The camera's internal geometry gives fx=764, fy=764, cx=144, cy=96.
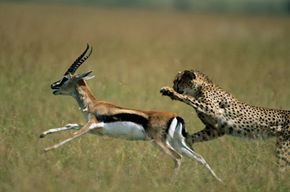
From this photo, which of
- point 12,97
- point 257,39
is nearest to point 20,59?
→ point 12,97

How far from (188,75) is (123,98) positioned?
3441 millimetres

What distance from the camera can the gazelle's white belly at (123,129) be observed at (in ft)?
27.8

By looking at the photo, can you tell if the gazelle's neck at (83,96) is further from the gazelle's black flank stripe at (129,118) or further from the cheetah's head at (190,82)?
the cheetah's head at (190,82)

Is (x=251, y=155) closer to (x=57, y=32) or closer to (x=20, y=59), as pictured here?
(x=20, y=59)

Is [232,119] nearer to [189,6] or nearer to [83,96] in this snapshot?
[83,96]

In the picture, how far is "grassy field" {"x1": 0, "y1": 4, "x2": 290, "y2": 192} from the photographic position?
7828mm

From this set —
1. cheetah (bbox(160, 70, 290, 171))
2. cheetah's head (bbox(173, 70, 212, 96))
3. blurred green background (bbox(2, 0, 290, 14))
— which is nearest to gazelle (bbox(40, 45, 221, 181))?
cheetah (bbox(160, 70, 290, 171))

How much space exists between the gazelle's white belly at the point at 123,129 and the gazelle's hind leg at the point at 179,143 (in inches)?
12.3

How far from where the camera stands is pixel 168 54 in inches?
805

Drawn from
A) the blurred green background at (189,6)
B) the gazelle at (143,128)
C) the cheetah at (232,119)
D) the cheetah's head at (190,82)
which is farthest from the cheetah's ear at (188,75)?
the blurred green background at (189,6)

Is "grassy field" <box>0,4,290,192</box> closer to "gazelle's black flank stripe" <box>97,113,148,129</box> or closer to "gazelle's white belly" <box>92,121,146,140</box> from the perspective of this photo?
"gazelle's white belly" <box>92,121,146,140</box>

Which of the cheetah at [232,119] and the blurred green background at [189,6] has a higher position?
the blurred green background at [189,6]

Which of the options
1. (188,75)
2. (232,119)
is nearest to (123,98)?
(188,75)

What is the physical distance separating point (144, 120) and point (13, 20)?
59.1 feet
